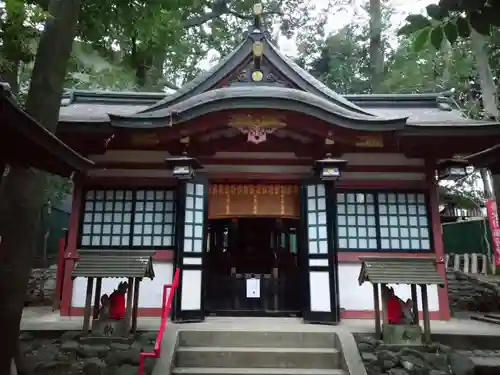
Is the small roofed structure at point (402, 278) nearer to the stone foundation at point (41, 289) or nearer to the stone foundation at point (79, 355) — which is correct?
the stone foundation at point (79, 355)

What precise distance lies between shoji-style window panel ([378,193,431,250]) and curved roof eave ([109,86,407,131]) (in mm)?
1843

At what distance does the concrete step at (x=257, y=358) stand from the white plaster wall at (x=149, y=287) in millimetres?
2274

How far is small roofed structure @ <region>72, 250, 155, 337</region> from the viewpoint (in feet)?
20.3

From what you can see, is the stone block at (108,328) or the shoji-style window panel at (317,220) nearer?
the stone block at (108,328)

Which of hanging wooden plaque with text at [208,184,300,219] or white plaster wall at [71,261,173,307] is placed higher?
hanging wooden plaque with text at [208,184,300,219]

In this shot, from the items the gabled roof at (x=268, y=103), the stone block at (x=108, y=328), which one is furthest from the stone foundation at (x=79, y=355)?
the gabled roof at (x=268, y=103)

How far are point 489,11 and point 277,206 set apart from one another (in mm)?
5887

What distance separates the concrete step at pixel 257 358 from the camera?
19.3 ft

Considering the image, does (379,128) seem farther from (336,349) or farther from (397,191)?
(336,349)

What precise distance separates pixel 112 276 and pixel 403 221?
5.65 meters

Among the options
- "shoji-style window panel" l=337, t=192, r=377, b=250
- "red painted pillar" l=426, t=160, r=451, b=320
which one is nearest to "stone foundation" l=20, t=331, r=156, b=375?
"shoji-style window panel" l=337, t=192, r=377, b=250

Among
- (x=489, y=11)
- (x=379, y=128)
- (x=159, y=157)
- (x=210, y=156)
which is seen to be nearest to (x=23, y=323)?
(x=159, y=157)

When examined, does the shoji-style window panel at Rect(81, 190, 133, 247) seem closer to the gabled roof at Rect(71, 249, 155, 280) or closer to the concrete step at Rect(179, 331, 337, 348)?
the gabled roof at Rect(71, 249, 155, 280)

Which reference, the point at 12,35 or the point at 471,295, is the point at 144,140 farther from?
the point at 471,295
